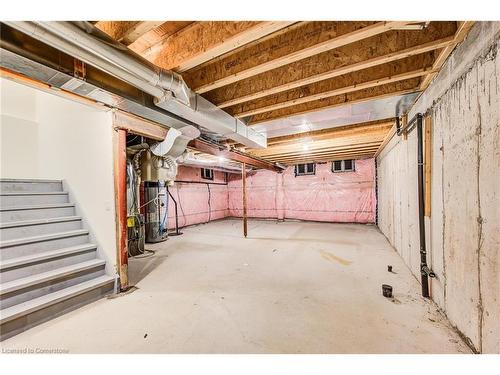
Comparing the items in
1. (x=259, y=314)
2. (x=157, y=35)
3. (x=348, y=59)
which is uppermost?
(x=157, y=35)

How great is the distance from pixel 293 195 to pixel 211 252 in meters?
4.72

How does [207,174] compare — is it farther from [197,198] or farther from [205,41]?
A: [205,41]

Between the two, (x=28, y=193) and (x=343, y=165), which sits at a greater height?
(x=343, y=165)

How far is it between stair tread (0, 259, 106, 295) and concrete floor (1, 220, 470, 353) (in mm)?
377

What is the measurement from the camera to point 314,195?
24.3ft

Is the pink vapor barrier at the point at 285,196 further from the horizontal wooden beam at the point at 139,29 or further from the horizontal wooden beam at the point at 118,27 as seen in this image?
the horizontal wooden beam at the point at 139,29

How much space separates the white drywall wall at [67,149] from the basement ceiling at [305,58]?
45.1 inches

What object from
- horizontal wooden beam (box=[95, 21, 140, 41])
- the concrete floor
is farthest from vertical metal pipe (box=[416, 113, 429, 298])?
horizontal wooden beam (box=[95, 21, 140, 41])

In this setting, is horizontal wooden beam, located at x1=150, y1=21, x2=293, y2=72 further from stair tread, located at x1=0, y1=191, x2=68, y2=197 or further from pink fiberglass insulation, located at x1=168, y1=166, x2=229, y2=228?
pink fiberglass insulation, located at x1=168, y1=166, x2=229, y2=228

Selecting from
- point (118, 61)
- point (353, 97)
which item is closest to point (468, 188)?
point (353, 97)

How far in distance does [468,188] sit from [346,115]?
160 centimetres

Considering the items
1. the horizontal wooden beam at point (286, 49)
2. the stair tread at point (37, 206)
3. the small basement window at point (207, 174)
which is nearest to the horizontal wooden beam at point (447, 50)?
the horizontal wooden beam at point (286, 49)

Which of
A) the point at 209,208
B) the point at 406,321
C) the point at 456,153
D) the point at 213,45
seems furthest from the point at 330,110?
the point at 209,208

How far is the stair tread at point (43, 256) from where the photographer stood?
180 cm
